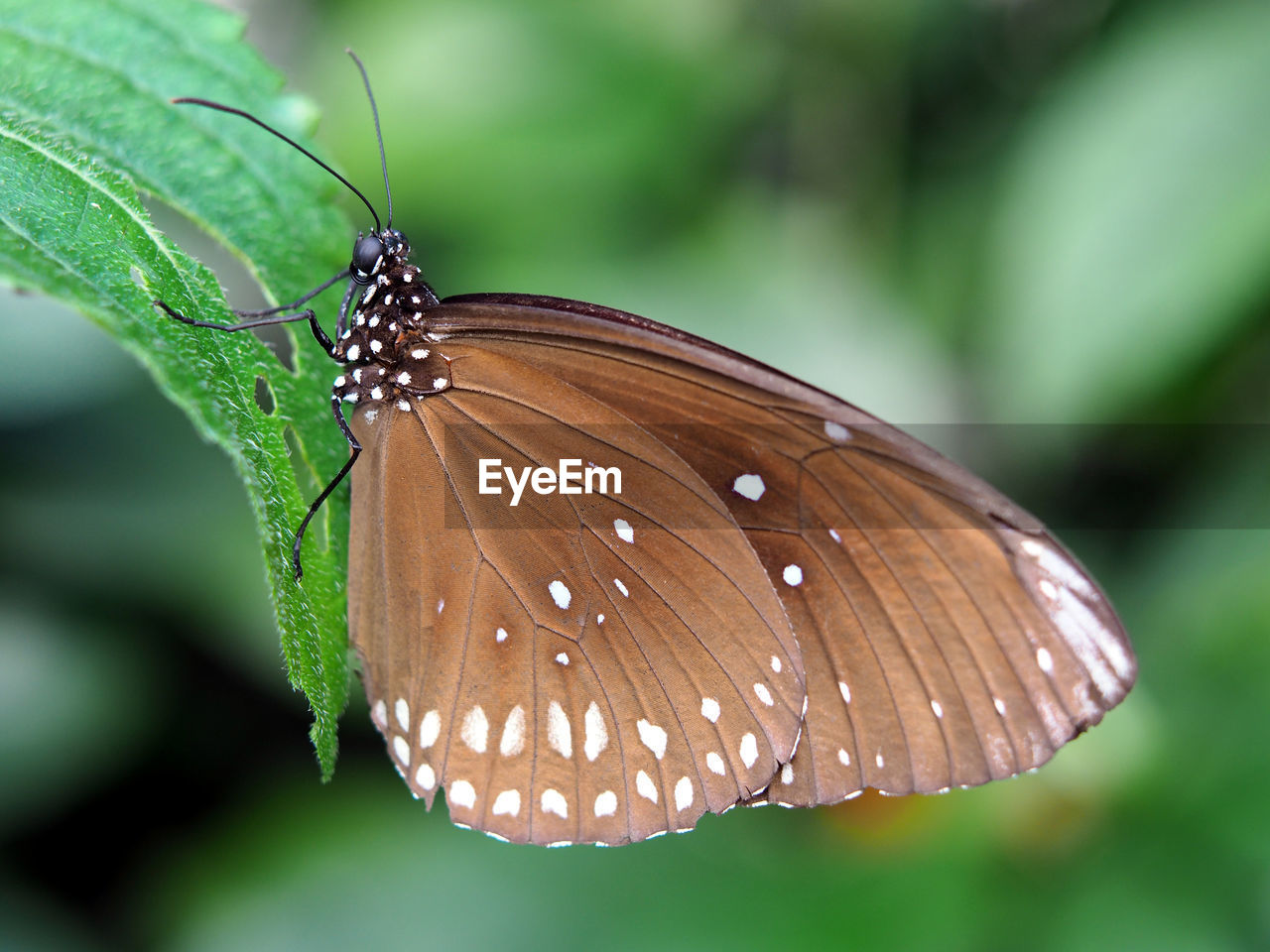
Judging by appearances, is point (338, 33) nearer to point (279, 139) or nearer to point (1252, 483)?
point (279, 139)

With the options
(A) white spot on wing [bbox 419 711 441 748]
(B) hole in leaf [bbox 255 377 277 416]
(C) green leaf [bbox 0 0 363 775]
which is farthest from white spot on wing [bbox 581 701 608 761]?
(B) hole in leaf [bbox 255 377 277 416]

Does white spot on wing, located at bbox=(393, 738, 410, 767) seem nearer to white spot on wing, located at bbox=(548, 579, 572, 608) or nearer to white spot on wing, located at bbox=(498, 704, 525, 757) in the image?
white spot on wing, located at bbox=(498, 704, 525, 757)

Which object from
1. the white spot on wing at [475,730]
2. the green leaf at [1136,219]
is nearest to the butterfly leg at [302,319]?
the white spot on wing at [475,730]

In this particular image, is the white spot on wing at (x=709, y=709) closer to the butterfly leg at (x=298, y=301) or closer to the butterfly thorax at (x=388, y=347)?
the butterfly thorax at (x=388, y=347)

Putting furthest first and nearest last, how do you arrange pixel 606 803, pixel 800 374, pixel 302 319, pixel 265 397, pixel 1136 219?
pixel 800 374 < pixel 1136 219 < pixel 302 319 < pixel 606 803 < pixel 265 397

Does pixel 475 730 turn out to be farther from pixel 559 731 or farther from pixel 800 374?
pixel 800 374

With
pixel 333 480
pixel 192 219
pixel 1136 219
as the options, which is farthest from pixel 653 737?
pixel 1136 219
